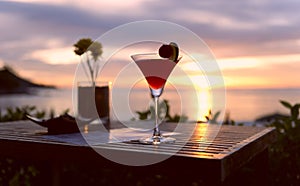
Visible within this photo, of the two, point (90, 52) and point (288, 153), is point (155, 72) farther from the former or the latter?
point (288, 153)

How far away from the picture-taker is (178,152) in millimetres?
1487

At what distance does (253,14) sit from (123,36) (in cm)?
167

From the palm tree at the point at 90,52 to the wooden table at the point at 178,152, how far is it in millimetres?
440

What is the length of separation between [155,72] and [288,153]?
162cm

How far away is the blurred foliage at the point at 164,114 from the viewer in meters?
3.55

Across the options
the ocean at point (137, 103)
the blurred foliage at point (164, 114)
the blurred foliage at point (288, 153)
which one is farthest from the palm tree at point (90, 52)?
the blurred foliage at point (288, 153)

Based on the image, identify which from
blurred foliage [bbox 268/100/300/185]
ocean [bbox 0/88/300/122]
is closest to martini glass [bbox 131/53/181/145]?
ocean [bbox 0/88/300/122]

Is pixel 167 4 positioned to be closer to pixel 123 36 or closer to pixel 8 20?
pixel 123 36

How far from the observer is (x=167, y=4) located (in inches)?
142

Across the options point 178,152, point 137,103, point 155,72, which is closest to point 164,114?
point 137,103

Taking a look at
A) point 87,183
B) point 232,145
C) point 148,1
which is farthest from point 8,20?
point 232,145

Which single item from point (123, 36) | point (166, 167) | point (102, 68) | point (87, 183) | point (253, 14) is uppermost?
point (253, 14)

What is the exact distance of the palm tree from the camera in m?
2.21

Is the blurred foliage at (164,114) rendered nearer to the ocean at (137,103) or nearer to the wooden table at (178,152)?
the ocean at (137,103)
